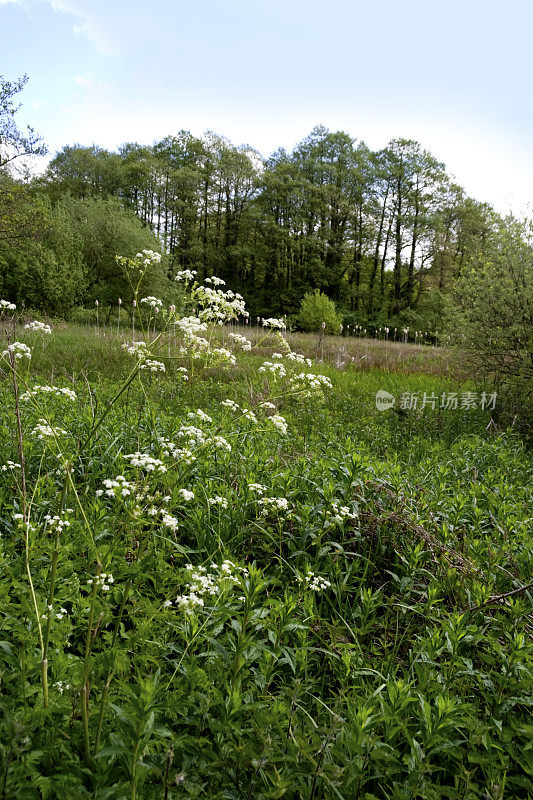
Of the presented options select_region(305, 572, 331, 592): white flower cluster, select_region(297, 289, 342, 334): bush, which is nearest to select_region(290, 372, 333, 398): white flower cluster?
select_region(305, 572, 331, 592): white flower cluster

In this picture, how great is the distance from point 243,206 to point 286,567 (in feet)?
145

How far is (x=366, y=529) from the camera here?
129 inches

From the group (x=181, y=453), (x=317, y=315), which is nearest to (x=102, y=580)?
(x=181, y=453)

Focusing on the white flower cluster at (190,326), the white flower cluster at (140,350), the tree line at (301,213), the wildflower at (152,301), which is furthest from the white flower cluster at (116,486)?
the tree line at (301,213)

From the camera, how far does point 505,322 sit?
812 cm

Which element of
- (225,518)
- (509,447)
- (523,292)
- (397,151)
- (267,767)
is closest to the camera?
(267,767)

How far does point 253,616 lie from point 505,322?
318 inches

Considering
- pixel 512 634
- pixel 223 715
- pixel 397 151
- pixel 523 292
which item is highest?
pixel 397 151

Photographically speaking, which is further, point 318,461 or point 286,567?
point 318,461

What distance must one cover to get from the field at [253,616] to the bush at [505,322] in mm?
3051

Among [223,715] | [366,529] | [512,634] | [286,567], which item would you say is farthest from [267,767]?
[366,529]

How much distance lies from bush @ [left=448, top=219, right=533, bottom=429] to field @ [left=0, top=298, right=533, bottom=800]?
305 cm

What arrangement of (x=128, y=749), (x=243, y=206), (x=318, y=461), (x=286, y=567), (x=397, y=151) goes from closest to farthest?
(x=128, y=749) < (x=286, y=567) < (x=318, y=461) < (x=397, y=151) < (x=243, y=206)

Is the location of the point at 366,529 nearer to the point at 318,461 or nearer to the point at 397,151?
the point at 318,461
